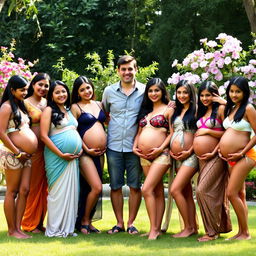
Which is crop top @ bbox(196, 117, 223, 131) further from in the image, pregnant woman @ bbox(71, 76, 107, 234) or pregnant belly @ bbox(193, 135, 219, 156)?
pregnant woman @ bbox(71, 76, 107, 234)

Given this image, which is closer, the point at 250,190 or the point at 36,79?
the point at 36,79

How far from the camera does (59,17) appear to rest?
77.2 feet

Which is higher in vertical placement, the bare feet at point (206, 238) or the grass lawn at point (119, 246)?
the bare feet at point (206, 238)

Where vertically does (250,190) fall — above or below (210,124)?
below

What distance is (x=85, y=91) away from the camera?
762cm

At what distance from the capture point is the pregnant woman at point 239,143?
6.77m

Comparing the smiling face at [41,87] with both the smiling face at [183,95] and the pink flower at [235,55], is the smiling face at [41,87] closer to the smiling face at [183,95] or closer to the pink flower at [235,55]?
the smiling face at [183,95]

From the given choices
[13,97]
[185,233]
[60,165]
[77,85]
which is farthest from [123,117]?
[185,233]

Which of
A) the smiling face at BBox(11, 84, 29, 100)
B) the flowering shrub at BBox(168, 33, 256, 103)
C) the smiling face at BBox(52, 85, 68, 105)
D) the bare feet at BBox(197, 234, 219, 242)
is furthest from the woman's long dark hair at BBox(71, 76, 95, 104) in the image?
the flowering shrub at BBox(168, 33, 256, 103)

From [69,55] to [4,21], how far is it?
9.94 ft

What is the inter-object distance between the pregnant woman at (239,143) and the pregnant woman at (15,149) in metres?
2.35

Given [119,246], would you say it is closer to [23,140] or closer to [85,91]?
[23,140]

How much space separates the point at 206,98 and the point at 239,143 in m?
0.71

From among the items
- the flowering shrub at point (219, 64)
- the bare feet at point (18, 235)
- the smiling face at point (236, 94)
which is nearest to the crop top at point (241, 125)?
the smiling face at point (236, 94)
